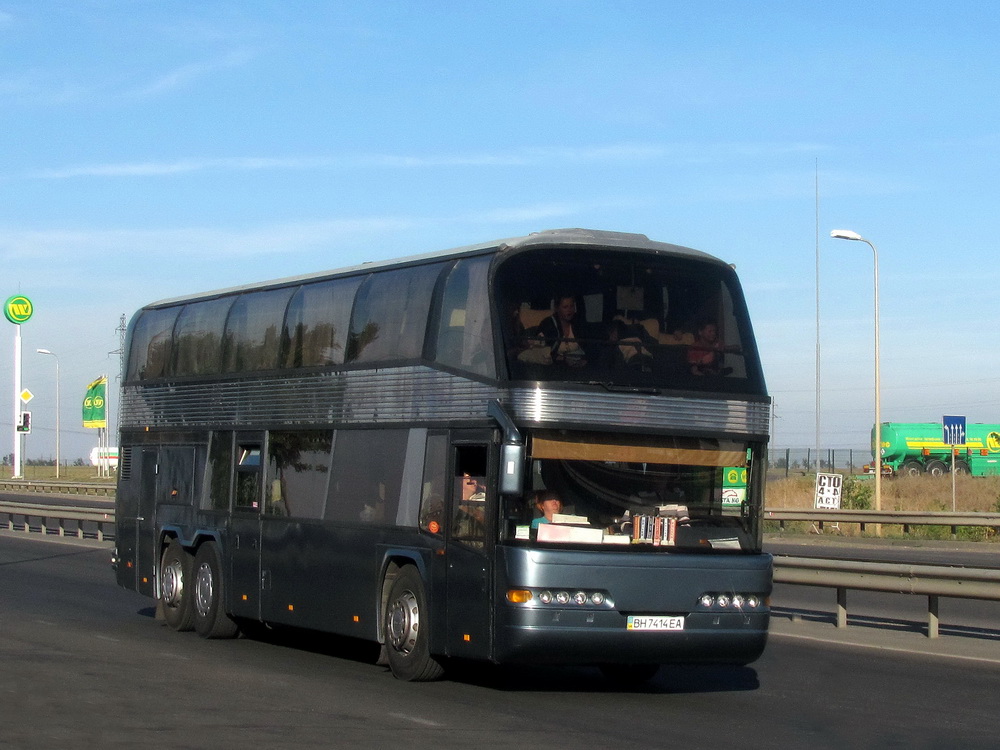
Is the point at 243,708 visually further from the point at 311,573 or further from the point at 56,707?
the point at 311,573

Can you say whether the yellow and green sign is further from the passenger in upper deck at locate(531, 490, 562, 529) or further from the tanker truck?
the passenger in upper deck at locate(531, 490, 562, 529)

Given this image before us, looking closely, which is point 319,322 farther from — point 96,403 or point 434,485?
point 96,403

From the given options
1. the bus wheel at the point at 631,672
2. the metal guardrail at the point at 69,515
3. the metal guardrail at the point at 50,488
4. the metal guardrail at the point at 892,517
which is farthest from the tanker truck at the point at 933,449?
the bus wheel at the point at 631,672

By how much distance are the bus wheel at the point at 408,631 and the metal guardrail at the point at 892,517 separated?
2203 centimetres

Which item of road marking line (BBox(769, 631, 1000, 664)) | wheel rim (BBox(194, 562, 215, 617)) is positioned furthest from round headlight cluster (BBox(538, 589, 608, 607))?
wheel rim (BBox(194, 562, 215, 617))

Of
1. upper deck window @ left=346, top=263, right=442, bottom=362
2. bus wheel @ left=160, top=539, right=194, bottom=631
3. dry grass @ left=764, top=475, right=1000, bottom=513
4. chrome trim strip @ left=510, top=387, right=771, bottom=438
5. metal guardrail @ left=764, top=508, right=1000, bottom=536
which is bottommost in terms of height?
bus wheel @ left=160, top=539, right=194, bottom=631

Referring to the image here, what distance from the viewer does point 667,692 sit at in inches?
466

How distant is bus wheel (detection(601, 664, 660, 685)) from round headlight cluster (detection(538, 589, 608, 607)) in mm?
1869

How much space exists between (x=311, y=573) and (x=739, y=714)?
15.4 ft

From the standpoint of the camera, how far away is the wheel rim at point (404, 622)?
12.0 m

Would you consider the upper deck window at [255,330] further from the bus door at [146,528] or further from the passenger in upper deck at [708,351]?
the passenger in upper deck at [708,351]

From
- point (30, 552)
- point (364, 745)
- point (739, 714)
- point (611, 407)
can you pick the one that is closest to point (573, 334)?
point (611, 407)

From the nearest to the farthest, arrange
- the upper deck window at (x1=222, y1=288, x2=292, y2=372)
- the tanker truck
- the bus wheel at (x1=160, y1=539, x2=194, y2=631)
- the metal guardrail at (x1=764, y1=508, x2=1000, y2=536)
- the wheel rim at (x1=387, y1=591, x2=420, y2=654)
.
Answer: the wheel rim at (x1=387, y1=591, x2=420, y2=654), the upper deck window at (x1=222, y1=288, x2=292, y2=372), the bus wheel at (x1=160, y1=539, x2=194, y2=631), the metal guardrail at (x1=764, y1=508, x2=1000, y2=536), the tanker truck

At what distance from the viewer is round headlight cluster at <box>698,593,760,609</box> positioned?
36.4 ft
